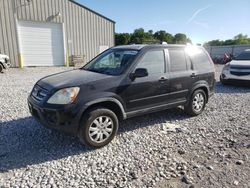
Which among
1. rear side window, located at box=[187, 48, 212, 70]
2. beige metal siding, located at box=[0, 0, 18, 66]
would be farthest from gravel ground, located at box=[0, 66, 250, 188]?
beige metal siding, located at box=[0, 0, 18, 66]

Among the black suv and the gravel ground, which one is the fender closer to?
the black suv

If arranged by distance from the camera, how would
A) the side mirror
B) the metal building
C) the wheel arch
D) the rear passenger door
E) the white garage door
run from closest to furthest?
the side mirror
the rear passenger door
the wheel arch
the metal building
the white garage door

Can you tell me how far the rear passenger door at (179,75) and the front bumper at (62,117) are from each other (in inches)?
89.7

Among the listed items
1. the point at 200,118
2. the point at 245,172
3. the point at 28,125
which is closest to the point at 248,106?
the point at 200,118

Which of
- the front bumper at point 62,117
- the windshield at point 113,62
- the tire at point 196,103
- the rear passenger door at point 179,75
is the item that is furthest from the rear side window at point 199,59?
the front bumper at point 62,117

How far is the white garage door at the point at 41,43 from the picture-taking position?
52.4ft

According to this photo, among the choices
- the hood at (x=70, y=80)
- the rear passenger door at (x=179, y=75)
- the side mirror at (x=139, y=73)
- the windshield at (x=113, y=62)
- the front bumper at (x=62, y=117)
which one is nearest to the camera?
the front bumper at (x=62, y=117)

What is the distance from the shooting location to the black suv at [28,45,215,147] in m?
3.62

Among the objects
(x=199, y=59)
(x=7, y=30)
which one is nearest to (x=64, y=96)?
(x=199, y=59)

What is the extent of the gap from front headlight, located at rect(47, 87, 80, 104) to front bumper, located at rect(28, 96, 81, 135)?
0.29ft

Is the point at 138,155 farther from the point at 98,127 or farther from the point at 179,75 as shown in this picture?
the point at 179,75

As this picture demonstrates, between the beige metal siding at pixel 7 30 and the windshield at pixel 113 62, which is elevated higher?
the beige metal siding at pixel 7 30

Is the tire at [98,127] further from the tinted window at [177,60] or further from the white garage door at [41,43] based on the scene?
the white garage door at [41,43]

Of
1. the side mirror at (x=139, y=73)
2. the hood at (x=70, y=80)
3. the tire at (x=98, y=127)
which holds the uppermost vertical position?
the side mirror at (x=139, y=73)
